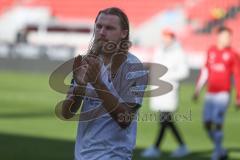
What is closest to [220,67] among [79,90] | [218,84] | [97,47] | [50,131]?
[218,84]

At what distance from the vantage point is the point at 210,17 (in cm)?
4072

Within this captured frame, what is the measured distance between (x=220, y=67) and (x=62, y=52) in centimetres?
2152

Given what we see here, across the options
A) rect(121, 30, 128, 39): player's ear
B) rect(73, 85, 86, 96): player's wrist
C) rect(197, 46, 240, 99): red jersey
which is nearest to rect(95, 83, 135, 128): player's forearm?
rect(73, 85, 86, 96): player's wrist

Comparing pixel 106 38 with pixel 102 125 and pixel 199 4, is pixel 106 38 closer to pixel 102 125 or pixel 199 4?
pixel 102 125

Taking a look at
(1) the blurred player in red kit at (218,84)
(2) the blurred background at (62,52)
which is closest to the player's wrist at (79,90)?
(2) the blurred background at (62,52)

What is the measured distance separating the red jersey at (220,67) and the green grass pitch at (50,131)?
1.25m

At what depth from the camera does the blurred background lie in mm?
13875

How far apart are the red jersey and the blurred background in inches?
50.3

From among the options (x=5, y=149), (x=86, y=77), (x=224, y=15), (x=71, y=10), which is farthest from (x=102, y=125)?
(x=71, y=10)

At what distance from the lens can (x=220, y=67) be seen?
40.1 ft

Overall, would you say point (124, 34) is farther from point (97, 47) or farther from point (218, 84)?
point (218, 84)

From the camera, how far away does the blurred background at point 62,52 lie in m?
13.9

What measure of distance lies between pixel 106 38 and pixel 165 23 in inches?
1439

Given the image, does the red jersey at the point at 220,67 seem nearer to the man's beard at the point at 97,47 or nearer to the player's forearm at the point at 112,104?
the player's forearm at the point at 112,104
